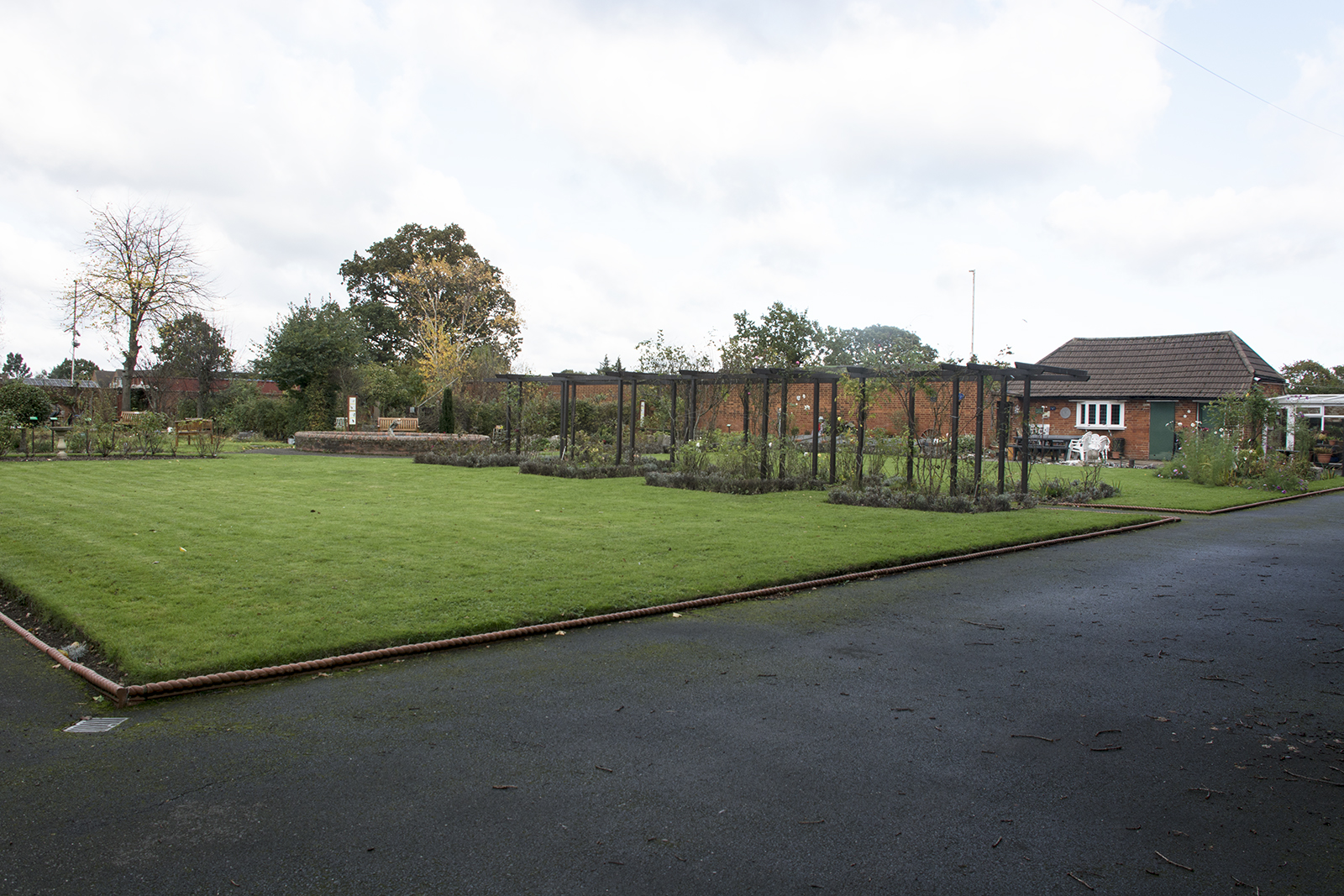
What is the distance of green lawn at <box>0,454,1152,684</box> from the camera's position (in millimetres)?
5105

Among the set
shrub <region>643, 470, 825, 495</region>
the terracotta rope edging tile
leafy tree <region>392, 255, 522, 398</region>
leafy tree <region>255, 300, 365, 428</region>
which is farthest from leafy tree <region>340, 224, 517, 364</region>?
the terracotta rope edging tile

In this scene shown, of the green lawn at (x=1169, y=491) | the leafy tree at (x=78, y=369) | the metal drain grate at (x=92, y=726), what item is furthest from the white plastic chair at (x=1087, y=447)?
the leafy tree at (x=78, y=369)

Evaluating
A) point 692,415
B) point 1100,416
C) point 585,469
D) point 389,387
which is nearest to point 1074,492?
point 692,415

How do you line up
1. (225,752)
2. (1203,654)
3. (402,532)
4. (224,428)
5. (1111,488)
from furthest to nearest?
(224,428) < (1111,488) < (402,532) < (1203,654) < (225,752)

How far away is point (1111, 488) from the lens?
15.1 metres

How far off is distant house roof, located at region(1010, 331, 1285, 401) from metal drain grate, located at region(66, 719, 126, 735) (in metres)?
32.3

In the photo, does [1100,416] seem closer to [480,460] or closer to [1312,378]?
[1312,378]

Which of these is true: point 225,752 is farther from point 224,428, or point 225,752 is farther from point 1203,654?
point 224,428

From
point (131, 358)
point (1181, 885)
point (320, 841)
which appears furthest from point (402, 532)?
point (131, 358)

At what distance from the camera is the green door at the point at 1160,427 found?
2989 cm

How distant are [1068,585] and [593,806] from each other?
563 cm

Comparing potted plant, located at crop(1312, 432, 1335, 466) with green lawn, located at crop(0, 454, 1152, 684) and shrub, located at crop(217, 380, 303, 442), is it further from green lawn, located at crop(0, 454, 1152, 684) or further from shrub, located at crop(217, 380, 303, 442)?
shrub, located at crop(217, 380, 303, 442)

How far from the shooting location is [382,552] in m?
7.58

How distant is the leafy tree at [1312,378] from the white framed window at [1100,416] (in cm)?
766
